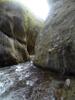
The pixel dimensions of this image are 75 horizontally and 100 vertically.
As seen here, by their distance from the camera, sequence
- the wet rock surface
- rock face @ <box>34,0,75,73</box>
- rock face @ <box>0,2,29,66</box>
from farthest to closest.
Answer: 1. rock face @ <box>0,2,29,66</box>
2. rock face @ <box>34,0,75,73</box>
3. the wet rock surface

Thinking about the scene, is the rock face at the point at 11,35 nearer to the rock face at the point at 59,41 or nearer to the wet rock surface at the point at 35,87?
the rock face at the point at 59,41

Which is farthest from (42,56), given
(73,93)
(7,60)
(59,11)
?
(7,60)

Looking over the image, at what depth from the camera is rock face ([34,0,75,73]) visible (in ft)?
17.4

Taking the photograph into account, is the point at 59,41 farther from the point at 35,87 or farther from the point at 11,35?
the point at 11,35

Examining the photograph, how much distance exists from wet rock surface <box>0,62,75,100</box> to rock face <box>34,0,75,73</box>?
0.33 meters

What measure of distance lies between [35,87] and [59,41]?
145 cm

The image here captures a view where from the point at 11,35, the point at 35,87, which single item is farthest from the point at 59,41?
the point at 11,35

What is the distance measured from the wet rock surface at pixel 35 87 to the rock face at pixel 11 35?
9.10ft

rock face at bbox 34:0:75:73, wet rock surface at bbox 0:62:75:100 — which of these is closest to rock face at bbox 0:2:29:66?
rock face at bbox 34:0:75:73

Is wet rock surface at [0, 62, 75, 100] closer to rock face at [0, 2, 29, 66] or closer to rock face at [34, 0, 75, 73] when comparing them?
rock face at [34, 0, 75, 73]

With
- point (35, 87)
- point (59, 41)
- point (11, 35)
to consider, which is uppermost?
point (11, 35)

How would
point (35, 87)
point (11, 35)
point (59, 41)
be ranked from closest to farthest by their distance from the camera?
point (35, 87)
point (59, 41)
point (11, 35)

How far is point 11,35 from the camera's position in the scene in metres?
10.3

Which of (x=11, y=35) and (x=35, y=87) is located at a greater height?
(x=11, y=35)
